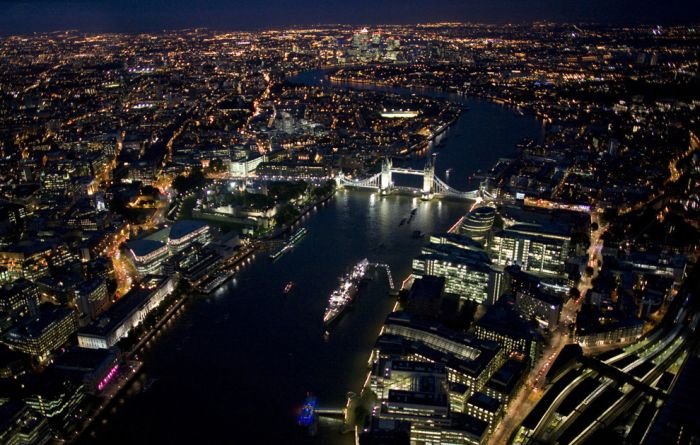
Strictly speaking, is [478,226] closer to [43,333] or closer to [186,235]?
[186,235]

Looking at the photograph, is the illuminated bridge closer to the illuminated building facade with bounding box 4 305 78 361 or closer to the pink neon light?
the illuminated building facade with bounding box 4 305 78 361

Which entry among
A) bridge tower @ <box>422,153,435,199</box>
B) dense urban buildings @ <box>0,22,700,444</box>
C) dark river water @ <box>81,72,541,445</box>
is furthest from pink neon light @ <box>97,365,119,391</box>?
bridge tower @ <box>422,153,435,199</box>

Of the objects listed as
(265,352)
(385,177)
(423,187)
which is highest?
(385,177)

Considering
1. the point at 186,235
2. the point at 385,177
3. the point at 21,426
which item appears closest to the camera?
the point at 21,426

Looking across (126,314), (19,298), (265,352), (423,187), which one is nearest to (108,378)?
(126,314)

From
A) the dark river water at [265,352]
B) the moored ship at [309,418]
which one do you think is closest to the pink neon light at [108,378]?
the dark river water at [265,352]

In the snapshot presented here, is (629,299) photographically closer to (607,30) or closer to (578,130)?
(578,130)
